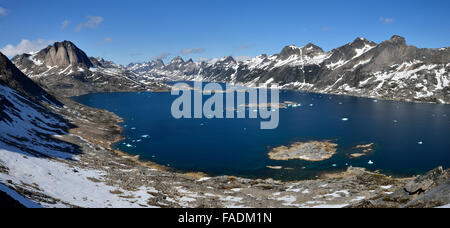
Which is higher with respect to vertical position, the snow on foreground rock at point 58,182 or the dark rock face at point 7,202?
the dark rock face at point 7,202

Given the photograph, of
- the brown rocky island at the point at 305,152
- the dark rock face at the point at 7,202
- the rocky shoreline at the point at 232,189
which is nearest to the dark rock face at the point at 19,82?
the rocky shoreline at the point at 232,189

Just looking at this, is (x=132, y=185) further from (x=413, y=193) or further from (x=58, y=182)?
(x=413, y=193)

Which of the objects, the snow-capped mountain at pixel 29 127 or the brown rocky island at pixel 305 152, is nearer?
the snow-capped mountain at pixel 29 127

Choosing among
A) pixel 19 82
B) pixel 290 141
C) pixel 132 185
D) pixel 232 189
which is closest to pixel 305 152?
pixel 290 141

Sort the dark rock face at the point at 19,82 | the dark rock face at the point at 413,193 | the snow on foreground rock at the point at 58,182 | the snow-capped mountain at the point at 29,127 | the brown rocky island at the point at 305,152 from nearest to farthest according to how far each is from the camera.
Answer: the dark rock face at the point at 413,193 < the snow on foreground rock at the point at 58,182 < the snow-capped mountain at the point at 29,127 < the brown rocky island at the point at 305,152 < the dark rock face at the point at 19,82

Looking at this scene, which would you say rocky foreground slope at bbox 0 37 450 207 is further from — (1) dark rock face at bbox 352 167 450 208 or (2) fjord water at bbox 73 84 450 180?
(2) fjord water at bbox 73 84 450 180

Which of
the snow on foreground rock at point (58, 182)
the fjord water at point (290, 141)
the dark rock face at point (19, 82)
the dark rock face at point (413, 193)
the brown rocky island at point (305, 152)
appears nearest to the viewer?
the dark rock face at point (413, 193)

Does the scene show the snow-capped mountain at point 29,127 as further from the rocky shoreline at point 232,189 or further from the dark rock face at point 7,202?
the dark rock face at point 7,202

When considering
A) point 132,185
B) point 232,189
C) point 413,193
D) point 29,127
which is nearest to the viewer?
point 413,193

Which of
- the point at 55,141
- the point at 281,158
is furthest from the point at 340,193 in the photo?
the point at 55,141

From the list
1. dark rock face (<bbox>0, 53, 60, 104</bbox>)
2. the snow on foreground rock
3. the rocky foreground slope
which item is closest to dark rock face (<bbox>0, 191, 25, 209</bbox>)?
the rocky foreground slope
